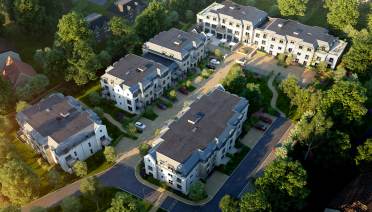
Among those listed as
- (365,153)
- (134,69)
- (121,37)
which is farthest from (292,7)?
(365,153)

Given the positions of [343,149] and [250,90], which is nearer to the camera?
[343,149]

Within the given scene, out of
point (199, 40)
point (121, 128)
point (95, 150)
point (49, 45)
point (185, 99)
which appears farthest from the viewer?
point (49, 45)

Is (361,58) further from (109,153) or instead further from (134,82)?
(109,153)

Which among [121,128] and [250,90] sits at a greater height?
[250,90]

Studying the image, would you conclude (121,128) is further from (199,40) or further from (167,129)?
(199,40)

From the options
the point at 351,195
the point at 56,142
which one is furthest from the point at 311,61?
the point at 56,142

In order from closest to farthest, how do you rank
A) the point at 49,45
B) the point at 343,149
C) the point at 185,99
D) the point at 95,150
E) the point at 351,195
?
the point at 351,195 → the point at 343,149 → the point at 95,150 → the point at 185,99 → the point at 49,45

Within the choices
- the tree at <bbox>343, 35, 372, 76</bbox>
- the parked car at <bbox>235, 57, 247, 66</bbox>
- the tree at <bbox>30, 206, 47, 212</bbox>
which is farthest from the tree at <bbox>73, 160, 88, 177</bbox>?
the tree at <bbox>343, 35, 372, 76</bbox>
